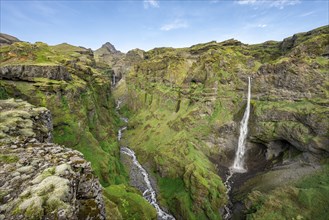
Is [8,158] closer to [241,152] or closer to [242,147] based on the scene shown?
[241,152]

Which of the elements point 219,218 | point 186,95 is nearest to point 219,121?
point 186,95

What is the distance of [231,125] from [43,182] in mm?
87143

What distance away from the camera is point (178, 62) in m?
142

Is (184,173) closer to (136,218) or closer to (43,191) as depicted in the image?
(136,218)

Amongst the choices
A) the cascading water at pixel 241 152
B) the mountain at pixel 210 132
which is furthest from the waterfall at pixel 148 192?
the cascading water at pixel 241 152

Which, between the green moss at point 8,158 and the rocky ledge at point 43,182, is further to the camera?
the green moss at point 8,158

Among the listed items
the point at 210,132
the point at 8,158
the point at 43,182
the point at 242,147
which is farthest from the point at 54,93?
the point at 242,147

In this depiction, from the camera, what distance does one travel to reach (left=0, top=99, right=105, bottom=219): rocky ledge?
39.2ft

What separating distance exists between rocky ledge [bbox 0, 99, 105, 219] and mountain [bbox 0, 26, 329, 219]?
4971 mm

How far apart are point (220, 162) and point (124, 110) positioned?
104280 millimetres

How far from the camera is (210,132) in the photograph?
94.8m

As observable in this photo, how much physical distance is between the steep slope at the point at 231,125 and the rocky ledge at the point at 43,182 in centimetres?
5112

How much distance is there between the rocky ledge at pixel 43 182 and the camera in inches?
470

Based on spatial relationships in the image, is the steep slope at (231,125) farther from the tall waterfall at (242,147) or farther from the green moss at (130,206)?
the green moss at (130,206)
